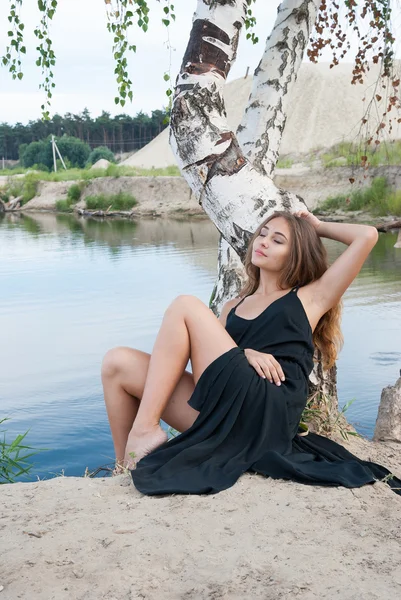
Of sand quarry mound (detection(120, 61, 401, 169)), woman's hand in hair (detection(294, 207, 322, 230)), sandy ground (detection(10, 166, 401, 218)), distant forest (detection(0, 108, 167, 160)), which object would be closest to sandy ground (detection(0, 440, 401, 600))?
woman's hand in hair (detection(294, 207, 322, 230))

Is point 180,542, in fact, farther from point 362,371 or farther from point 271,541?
point 362,371

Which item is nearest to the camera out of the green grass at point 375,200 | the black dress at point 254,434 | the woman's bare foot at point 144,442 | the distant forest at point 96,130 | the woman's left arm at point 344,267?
the black dress at point 254,434

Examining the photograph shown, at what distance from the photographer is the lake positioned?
5.40 meters

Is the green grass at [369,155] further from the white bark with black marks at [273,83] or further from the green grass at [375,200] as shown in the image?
the white bark with black marks at [273,83]

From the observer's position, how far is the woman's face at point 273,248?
341 centimetres

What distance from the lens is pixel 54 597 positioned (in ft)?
6.97

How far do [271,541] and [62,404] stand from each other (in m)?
3.64

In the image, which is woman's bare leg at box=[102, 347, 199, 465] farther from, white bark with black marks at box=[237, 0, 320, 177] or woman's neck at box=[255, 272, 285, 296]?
white bark with black marks at box=[237, 0, 320, 177]

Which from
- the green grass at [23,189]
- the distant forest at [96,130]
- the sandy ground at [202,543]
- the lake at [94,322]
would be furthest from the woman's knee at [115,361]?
the distant forest at [96,130]

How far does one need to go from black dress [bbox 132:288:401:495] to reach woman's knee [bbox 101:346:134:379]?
38cm

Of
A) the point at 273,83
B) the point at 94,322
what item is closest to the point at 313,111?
the point at 94,322

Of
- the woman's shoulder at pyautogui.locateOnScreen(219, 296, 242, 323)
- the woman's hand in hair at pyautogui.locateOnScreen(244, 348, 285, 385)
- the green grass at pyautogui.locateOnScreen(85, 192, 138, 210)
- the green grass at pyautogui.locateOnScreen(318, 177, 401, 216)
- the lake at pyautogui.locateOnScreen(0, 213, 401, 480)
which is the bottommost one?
the green grass at pyautogui.locateOnScreen(85, 192, 138, 210)

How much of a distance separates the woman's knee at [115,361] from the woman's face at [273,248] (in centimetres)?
68

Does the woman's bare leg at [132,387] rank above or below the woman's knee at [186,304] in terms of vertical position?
below
